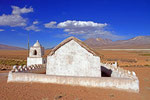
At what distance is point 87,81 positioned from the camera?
10.2 meters

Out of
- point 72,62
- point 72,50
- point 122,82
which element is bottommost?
point 122,82

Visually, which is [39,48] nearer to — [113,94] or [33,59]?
[33,59]

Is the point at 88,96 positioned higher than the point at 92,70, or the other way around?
the point at 92,70

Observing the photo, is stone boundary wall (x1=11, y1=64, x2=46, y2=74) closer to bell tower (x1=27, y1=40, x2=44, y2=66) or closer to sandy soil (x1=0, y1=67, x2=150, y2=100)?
bell tower (x1=27, y1=40, x2=44, y2=66)

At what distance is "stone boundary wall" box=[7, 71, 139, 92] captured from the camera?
31.5ft

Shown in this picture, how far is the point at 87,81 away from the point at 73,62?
2671mm

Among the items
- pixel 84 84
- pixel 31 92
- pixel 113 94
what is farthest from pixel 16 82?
pixel 113 94

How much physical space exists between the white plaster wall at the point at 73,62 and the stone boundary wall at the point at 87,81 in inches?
66.5

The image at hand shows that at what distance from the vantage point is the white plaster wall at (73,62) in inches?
468

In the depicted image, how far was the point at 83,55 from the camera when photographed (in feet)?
39.8

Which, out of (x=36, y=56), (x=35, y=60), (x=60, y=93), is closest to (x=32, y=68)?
(x=35, y=60)

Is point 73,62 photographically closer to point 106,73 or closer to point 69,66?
point 69,66

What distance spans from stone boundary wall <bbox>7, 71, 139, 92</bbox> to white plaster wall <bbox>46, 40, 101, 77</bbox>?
5.55 ft

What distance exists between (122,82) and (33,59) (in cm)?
1292
